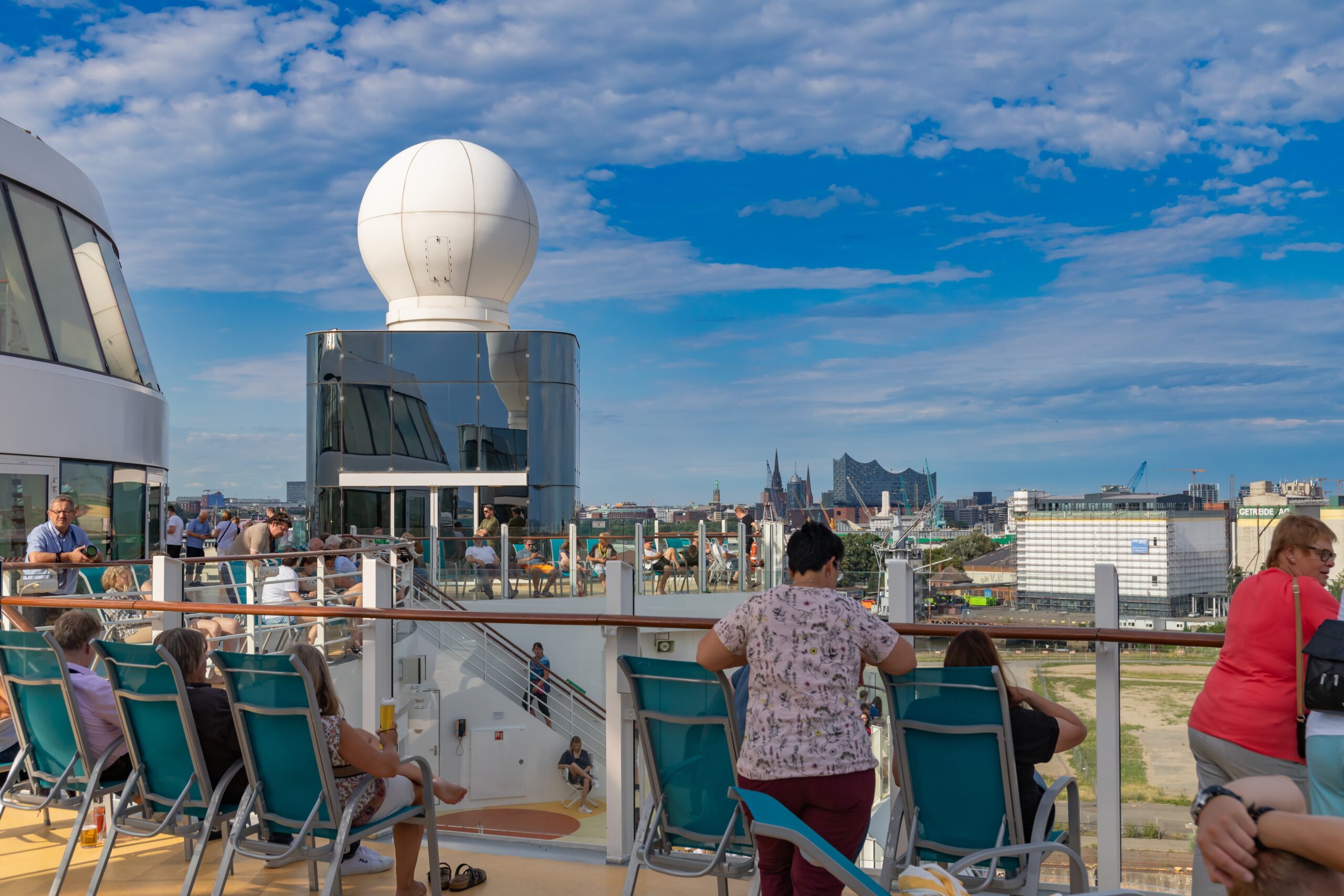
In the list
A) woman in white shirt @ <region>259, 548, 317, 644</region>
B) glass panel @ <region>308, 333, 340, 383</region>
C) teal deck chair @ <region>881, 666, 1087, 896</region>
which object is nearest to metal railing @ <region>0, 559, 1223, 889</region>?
teal deck chair @ <region>881, 666, 1087, 896</region>

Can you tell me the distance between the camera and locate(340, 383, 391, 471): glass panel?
68.9 feet

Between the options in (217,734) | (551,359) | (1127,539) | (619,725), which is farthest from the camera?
(1127,539)

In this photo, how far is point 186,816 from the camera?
168 inches

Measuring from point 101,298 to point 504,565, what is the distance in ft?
22.7

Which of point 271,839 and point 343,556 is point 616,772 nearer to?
point 271,839

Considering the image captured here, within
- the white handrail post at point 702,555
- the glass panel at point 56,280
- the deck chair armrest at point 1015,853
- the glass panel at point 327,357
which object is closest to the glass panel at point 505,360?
the glass panel at point 327,357

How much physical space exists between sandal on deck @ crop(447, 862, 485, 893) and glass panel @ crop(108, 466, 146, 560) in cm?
1102

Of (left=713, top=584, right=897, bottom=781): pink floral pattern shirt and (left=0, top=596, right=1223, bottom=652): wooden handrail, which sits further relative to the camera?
(left=0, top=596, right=1223, bottom=652): wooden handrail

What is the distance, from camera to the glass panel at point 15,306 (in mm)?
12219

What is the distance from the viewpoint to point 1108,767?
385 centimetres

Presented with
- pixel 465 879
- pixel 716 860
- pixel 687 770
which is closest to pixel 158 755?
pixel 465 879

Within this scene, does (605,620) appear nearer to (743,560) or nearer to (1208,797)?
(1208,797)

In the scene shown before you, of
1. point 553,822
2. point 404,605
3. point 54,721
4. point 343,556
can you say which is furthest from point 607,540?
point 54,721

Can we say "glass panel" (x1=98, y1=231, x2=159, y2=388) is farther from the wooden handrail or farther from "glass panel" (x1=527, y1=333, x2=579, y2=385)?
the wooden handrail
